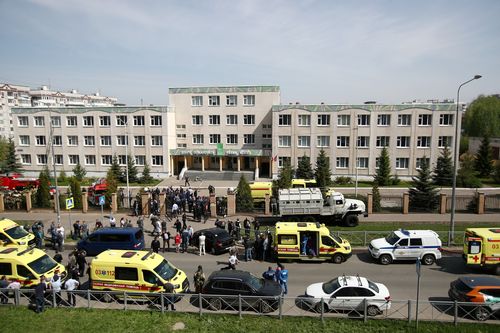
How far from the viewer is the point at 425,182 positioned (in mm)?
31734

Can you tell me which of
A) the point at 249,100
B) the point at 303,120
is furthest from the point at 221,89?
the point at 303,120

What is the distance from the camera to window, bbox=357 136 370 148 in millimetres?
49062

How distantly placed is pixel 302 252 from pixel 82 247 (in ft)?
41.0

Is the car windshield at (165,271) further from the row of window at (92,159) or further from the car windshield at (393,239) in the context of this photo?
the row of window at (92,159)

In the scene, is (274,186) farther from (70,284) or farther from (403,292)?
(70,284)

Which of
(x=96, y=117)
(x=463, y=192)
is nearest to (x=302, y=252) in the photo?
(x=463, y=192)

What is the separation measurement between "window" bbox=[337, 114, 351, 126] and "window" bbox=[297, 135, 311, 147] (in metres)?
4.53

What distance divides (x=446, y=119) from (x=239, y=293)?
144 feet

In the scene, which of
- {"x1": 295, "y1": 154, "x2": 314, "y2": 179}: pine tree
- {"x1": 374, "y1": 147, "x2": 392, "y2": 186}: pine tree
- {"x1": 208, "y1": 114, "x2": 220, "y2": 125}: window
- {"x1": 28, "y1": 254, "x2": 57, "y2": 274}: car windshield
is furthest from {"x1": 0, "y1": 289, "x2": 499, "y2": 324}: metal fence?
{"x1": 208, "y1": 114, "x2": 220, "y2": 125}: window

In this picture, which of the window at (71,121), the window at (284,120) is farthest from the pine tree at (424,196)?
the window at (71,121)

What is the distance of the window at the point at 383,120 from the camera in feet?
159

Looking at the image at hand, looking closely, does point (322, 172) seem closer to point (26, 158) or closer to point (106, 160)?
point (106, 160)

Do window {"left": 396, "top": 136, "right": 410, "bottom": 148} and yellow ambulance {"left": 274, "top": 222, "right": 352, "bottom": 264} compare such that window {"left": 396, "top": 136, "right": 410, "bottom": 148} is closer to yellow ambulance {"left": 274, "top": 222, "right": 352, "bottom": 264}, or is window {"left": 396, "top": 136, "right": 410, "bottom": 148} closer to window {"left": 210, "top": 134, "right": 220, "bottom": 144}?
window {"left": 210, "top": 134, "right": 220, "bottom": 144}

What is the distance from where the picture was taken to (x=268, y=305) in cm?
1359
